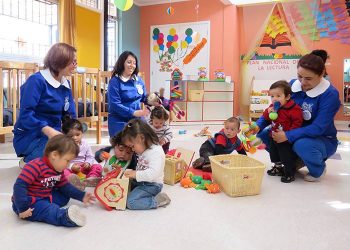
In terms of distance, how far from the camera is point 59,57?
198 centimetres

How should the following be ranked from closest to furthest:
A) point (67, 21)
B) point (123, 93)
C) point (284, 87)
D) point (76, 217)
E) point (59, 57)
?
point (76, 217) → point (59, 57) → point (284, 87) → point (123, 93) → point (67, 21)

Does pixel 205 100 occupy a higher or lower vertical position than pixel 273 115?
higher

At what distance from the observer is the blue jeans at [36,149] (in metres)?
2.01

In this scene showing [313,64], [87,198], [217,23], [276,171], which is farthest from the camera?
[217,23]

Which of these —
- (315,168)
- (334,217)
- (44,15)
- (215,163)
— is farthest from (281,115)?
(44,15)

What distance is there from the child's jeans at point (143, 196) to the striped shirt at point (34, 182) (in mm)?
349

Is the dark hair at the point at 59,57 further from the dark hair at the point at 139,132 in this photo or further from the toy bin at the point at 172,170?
the toy bin at the point at 172,170

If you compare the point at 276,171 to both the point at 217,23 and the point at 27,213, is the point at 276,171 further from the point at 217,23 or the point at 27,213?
the point at 217,23

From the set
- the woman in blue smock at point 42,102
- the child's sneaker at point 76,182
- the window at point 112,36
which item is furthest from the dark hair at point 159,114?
the window at point 112,36

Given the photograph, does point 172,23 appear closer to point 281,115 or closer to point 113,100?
point 113,100

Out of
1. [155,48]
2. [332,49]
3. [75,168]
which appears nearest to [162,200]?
[75,168]

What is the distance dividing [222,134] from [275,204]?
2.57 feet

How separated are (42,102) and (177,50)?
5.08 m

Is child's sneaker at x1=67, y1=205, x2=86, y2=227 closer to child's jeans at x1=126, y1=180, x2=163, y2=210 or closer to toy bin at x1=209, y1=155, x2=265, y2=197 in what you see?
child's jeans at x1=126, y1=180, x2=163, y2=210
